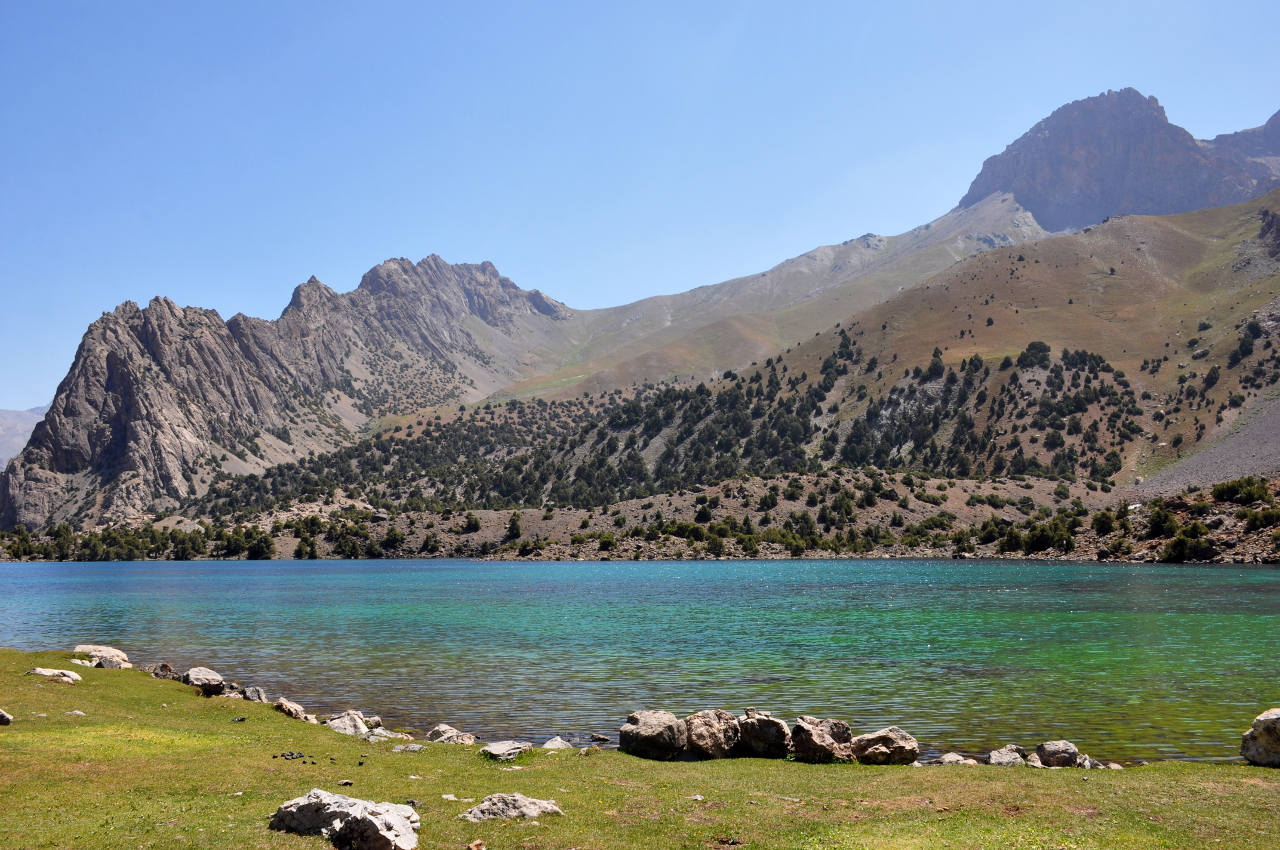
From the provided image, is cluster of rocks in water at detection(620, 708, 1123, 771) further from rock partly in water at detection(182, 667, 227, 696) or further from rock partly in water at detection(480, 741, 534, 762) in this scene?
rock partly in water at detection(182, 667, 227, 696)

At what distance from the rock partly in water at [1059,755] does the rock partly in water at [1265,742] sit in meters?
4.08

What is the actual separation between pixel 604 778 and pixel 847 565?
125m

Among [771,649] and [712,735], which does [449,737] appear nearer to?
[712,735]

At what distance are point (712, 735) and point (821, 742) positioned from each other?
3039mm

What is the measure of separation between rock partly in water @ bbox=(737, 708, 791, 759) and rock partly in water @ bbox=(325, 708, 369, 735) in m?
12.2

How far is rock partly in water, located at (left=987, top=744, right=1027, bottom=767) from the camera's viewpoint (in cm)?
2139

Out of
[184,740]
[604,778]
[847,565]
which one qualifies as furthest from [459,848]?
[847,565]

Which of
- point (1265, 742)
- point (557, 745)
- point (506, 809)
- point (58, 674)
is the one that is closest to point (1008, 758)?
point (1265, 742)

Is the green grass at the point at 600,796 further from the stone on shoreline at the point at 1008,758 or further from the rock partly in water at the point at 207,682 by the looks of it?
the rock partly in water at the point at 207,682

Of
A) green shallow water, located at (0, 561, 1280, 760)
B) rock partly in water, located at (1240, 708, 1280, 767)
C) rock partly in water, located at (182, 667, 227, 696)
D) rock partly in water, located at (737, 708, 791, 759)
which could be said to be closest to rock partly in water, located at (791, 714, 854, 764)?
rock partly in water, located at (737, 708, 791, 759)

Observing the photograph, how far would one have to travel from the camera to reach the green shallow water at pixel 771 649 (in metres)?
29.1

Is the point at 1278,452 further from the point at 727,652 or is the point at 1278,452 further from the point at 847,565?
the point at 727,652

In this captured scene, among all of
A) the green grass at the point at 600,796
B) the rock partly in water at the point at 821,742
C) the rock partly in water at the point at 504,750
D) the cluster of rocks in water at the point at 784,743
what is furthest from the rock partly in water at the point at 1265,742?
the rock partly in water at the point at 504,750

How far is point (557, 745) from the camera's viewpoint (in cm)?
2391
